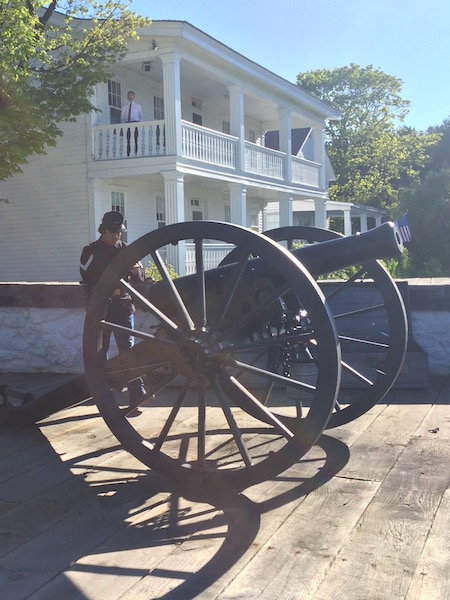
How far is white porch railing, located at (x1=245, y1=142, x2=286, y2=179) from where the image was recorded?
18438 mm

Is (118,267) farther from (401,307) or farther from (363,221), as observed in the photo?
(363,221)

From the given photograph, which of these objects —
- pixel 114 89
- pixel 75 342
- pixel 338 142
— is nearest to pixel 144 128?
pixel 114 89

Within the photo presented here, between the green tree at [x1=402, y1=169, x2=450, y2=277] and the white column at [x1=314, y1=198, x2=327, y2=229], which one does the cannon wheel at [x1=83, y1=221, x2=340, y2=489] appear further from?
the green tree at [x1=402, y1=169, x2=450, y2=277]

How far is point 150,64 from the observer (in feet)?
51.6

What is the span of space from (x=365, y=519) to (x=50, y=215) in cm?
1425

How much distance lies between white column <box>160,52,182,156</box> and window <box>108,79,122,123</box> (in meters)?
2.00

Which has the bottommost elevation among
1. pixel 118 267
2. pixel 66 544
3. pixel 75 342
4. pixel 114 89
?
pixel 66 544

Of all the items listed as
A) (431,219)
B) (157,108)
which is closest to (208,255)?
(157,108)

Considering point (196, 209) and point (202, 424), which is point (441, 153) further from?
point (202, 424)

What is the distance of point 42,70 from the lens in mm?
9836

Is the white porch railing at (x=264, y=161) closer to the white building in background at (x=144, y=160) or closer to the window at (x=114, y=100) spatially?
the white building in background at (x=144, y=160)

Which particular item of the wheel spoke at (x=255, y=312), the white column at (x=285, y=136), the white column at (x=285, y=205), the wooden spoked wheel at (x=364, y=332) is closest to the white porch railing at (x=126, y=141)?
the white column at (x=285, y=136)

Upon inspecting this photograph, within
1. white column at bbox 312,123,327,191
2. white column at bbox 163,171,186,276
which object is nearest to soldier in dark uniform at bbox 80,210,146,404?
white column at bbox 163,171,186,276

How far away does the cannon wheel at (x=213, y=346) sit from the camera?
9.32ft
